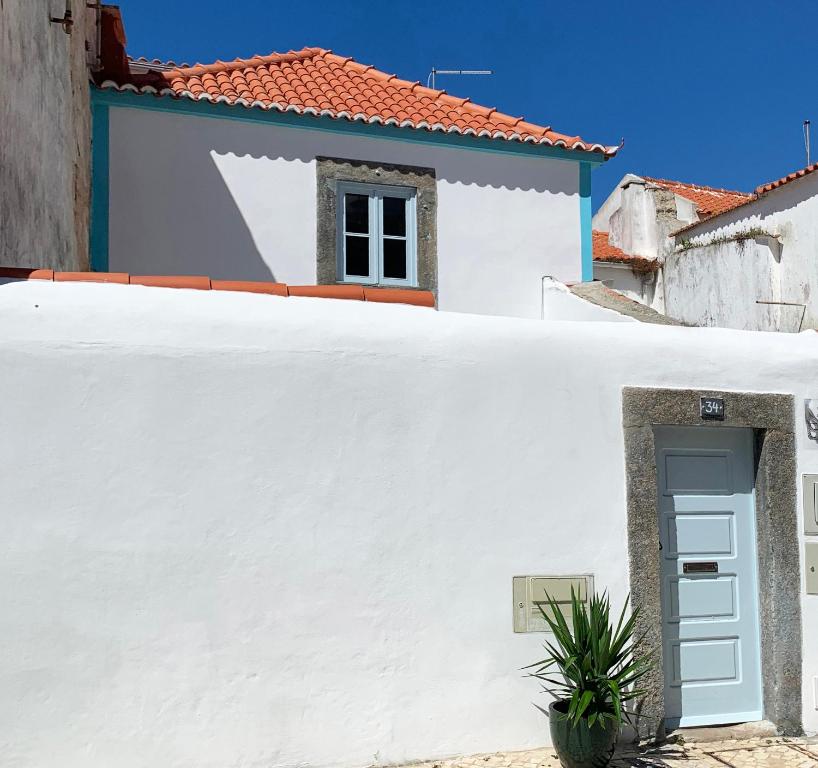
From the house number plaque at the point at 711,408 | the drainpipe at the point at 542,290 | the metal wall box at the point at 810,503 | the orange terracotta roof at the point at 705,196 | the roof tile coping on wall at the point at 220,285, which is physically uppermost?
the orange terracotta roof at the point at 705,196

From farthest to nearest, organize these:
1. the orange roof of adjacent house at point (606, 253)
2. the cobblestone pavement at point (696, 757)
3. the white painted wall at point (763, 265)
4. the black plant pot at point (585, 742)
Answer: the orange roof of adjacent house at point (606, 253) → the white painted wall at point (763, 265) → the cobblestone pavement at point (696, 757) → the black plant pot at point (585, 742)

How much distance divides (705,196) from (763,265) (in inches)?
242

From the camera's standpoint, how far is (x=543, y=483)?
5.57m

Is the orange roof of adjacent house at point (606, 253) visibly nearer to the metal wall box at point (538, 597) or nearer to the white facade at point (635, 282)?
the white facade at point (635, 282)

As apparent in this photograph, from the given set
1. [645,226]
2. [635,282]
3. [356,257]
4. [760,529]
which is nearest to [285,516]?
[760,529]

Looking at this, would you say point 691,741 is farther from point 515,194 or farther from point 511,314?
point 515,194

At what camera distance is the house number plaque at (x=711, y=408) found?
234 inches

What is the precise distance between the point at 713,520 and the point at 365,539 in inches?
100.0

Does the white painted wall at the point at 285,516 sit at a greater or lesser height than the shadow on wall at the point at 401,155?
lesser

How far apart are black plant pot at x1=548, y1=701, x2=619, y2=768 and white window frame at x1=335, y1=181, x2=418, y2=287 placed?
597 cm

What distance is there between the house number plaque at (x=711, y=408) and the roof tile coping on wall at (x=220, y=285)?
1.99 meters

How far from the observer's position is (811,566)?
6.04 meters

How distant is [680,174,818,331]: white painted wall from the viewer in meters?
17.4

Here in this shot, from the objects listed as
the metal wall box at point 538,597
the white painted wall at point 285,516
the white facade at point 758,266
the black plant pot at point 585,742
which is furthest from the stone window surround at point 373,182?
the white facade at point 758,266
